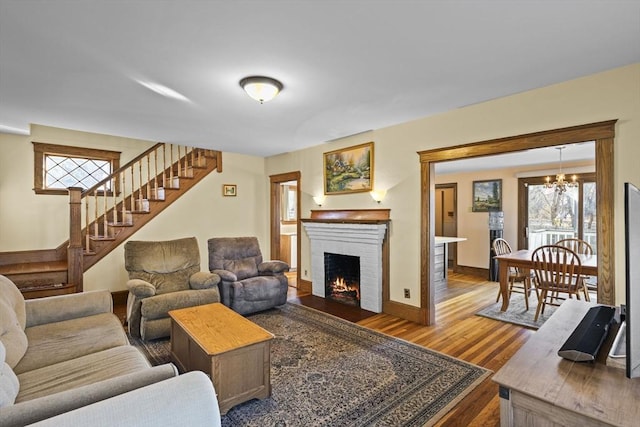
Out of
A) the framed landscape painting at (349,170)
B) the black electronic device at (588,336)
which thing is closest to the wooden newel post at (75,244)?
the framed landscape painting at (349,170)

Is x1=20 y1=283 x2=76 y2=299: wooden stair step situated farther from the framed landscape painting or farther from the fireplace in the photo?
the framed landscape painting

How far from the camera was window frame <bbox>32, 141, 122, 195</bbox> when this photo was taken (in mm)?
4402

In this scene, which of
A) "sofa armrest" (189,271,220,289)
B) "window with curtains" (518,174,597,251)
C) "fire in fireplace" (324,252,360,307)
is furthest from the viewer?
"window with curtains" (518,174,597,251)

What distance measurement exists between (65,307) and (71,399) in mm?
1741

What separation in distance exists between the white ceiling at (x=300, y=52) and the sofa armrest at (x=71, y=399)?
187 centimetres

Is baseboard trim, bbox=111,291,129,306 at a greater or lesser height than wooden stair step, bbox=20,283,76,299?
lesser

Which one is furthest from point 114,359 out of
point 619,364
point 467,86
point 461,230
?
point 461,230

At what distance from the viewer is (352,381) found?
2.41m

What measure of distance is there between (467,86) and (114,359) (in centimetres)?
335

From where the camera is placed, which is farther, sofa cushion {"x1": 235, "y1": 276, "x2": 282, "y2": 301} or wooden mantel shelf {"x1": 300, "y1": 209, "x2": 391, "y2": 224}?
wooden mantel shelf {"x1": 300, "y1": 209, "x2": 391, "y2": 224}

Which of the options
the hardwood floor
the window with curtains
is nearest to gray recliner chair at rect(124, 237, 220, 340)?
the hardwood floor

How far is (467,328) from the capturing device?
3.55 metres

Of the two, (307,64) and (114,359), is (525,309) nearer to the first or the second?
(307,64)

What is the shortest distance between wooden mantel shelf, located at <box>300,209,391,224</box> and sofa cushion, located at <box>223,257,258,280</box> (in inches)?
46.0
